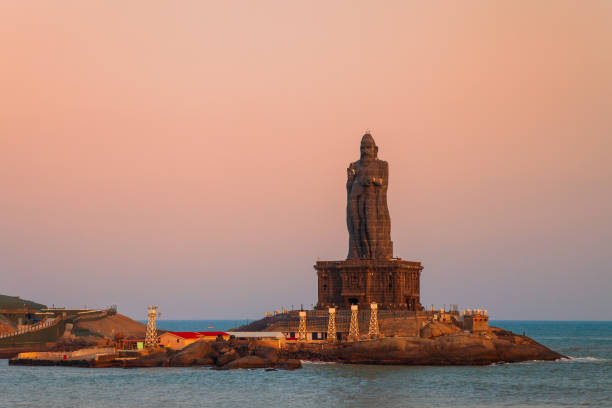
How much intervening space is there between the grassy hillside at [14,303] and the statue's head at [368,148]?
182 ft

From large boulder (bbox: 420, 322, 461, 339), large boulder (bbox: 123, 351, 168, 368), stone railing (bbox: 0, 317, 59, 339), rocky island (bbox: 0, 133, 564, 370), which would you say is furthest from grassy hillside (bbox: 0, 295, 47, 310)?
large boulder (bbox: 420, 322, 461, 339)

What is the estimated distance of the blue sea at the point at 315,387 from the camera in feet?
263

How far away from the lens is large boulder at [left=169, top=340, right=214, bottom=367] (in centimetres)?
10531

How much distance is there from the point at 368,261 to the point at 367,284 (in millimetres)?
2951

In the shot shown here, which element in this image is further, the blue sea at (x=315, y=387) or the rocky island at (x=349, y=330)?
the rocky island at (x=349, y=330)

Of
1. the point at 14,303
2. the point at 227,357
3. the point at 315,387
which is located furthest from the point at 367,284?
the point at 14,303

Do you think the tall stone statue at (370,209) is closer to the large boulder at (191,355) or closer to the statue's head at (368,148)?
the statue's head at (368,148)

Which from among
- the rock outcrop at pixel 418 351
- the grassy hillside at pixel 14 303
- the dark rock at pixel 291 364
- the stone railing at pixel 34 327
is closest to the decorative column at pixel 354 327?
the rock outcrop at pixel 418 351

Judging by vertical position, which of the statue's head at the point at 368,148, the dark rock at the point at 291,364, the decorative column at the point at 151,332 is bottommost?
the dark rock at the point at 291,364

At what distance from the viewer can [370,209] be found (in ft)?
435

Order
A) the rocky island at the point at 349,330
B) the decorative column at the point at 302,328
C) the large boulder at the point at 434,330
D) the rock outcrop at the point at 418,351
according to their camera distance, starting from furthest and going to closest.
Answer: the decorative column at the point at 302,328, the large boulder at the point at 434,330, the rocky island at the point at 349,330, the rock outcrop at the point at 418,351

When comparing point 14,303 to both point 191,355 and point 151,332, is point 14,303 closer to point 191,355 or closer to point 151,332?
point 151,332

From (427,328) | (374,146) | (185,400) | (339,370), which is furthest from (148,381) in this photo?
(374,146)

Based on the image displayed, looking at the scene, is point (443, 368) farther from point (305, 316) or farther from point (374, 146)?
point (374, 146)
